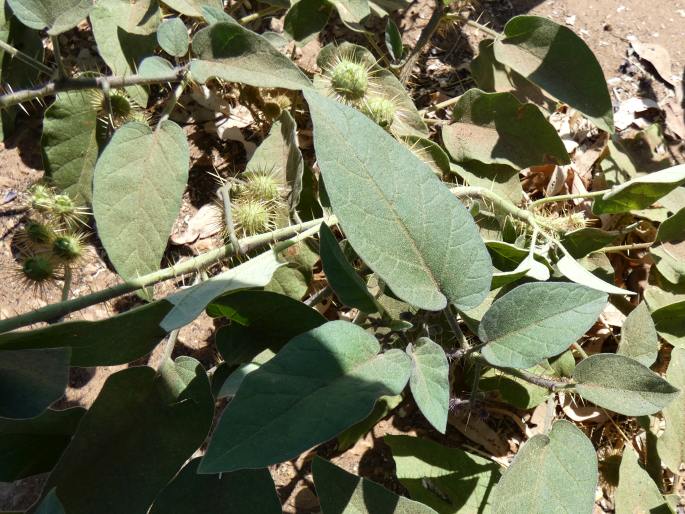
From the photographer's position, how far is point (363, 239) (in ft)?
3.88

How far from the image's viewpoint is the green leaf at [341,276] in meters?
1.34

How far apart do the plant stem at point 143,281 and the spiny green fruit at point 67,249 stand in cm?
30

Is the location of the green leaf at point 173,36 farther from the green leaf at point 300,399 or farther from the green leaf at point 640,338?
the green leaf at point 640,338

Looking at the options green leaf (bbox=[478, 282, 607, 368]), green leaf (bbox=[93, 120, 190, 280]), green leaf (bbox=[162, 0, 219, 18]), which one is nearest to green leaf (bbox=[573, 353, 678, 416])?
green leaf (bbox=[478, 282, 607, 368])

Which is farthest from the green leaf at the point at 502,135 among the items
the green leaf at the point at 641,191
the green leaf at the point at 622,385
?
the green leaf at the point at 622,385

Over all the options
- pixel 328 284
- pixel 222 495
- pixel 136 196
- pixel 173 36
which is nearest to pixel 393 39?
pixel 173 36

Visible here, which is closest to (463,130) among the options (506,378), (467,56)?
(467,56)

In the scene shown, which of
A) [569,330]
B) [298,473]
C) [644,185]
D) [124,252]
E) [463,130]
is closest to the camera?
[569,330]

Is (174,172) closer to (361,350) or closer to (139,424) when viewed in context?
(139,424)

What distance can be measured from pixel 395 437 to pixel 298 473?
1.30ft

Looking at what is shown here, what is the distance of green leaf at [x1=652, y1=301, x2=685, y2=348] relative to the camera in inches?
77.9

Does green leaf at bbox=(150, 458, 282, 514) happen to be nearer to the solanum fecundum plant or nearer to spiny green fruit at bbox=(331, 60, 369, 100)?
the solanum fecundum plant

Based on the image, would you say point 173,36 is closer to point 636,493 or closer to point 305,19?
point 305,19

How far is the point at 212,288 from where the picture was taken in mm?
1446
